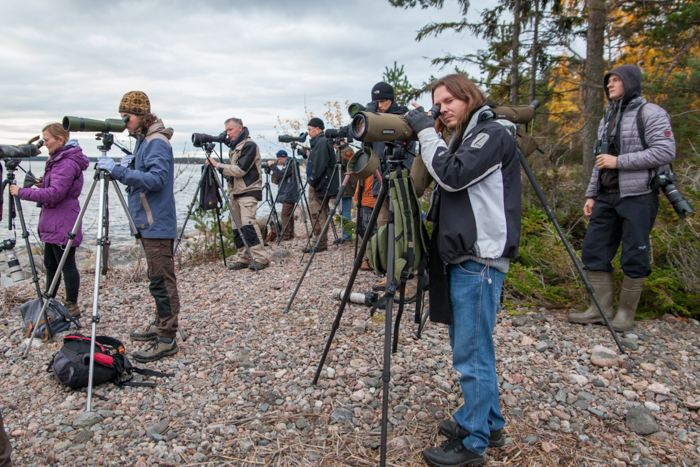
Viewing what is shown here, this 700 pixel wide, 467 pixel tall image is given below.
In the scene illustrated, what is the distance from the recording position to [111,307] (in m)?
4.75

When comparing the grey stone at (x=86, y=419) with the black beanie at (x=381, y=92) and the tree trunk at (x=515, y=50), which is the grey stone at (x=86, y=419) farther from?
the tree trunk at (x=515, y=50)

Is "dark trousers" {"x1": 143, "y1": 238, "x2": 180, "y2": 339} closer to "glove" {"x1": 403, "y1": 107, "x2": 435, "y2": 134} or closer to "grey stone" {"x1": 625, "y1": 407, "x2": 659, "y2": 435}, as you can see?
"glove" {"x1": 403, "y1": 107, "x2": 435, "y2": 134}

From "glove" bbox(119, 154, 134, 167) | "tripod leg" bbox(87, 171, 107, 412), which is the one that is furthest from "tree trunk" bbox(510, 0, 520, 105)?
"tripod leg" bbox(87, 171, 107, 412)

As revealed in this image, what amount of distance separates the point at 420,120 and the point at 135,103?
99.7 inches

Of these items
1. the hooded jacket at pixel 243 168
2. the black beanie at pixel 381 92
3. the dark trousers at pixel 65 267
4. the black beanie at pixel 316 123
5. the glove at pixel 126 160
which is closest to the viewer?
the glove at pixel 126 160

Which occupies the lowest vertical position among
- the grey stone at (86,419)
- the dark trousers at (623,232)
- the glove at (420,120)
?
the grey stone at (86,419)

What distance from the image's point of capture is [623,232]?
3.28 m

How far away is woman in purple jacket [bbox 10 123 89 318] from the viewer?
3.84 metres

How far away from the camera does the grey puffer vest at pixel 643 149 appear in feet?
10.0

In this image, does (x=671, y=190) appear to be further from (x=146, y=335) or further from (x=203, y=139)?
(x=203, y=139)

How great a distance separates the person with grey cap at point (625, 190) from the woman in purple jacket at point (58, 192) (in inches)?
185

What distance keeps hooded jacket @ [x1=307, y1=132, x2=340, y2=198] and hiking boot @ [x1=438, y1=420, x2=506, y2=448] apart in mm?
4834

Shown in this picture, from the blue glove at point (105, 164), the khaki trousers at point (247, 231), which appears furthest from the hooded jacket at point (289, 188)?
the blue glove at point (105, 164)

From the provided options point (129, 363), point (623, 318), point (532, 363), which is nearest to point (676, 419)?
point (532, 363)
